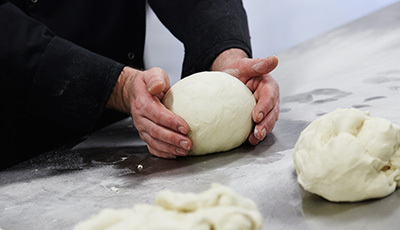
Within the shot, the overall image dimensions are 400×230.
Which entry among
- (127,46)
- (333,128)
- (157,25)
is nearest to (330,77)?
(127,46)

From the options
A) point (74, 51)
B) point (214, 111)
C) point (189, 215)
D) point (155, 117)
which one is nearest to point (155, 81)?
point (155, 117)

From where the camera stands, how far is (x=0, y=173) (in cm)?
176

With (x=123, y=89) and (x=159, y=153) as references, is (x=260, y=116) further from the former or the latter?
(x=123, y=89)

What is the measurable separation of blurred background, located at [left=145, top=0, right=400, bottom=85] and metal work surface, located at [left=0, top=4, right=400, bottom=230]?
1096 millimetres

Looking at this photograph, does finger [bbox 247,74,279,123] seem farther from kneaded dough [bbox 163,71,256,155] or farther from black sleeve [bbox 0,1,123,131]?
black sleeve [bbox 0,1,123,131]

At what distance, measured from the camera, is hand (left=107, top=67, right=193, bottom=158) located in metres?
1.60

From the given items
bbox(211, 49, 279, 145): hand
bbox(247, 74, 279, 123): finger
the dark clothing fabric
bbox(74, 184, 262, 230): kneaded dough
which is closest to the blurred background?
the dark clothing fabric

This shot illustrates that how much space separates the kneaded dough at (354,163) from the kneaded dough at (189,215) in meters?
0.34

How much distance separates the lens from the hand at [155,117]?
160 centimetres

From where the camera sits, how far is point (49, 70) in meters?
1.73

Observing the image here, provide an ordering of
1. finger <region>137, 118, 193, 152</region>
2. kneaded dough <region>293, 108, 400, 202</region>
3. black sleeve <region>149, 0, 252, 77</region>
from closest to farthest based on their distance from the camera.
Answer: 1. kneaded dough <region>293, 108, 400, 202</region>
2. finger <region>137, 118, 193, 152</region>
3. black sleeve <region>149, 0, 252, 77</region>

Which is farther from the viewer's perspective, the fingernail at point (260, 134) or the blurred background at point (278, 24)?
the blurred background at point (278, 24)

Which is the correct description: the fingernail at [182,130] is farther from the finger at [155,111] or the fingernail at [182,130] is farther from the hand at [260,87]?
the hand at [260,87]

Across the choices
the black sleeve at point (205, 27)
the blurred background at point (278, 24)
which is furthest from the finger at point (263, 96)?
the blurred background at point (278, 24)
